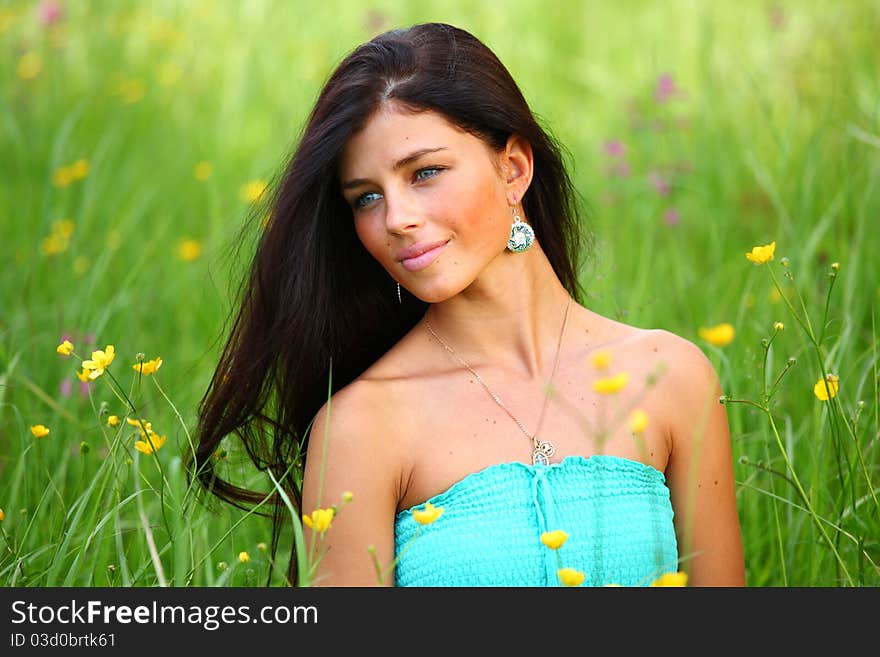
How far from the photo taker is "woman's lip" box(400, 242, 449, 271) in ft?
7.04

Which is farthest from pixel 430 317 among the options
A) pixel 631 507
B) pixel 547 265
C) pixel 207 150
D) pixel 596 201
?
pixel 207 150

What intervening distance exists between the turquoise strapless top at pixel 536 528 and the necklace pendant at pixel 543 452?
0.03 meters

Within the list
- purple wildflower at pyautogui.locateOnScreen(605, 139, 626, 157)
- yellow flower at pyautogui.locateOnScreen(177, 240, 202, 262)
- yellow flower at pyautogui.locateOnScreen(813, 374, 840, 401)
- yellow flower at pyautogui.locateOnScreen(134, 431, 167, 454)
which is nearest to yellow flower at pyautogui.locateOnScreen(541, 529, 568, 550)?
yellow flower at pyautogui.locateOnScreen(813, 374, 840, 401)

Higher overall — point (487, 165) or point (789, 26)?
point (789, 26)

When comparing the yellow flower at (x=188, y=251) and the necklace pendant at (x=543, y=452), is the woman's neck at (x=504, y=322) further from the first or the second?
the yellow flower at (x=188, y=251)

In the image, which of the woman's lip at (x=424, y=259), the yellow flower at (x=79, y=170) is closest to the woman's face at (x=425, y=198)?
the woman's lip at (x=424, y=259)

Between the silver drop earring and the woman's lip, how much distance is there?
0.64 ft

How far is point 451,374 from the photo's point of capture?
2.28 metres

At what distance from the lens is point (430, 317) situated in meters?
2.35

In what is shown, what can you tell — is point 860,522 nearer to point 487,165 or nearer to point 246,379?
point 487,165

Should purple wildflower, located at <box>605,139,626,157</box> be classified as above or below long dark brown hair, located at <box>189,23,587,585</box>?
above

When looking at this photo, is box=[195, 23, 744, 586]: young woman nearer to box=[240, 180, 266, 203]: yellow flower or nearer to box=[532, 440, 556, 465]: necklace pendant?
box=[532, 440, 556, 465]: necklace pendant

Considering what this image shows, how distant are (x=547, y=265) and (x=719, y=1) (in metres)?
3.37
